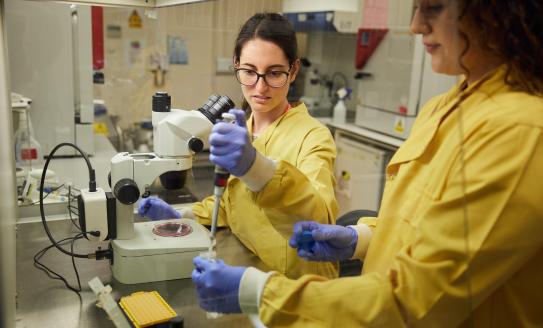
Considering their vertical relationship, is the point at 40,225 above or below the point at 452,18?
below

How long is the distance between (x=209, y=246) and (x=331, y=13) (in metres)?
2.44

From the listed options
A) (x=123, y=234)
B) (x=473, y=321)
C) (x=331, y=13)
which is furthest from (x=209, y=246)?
(x=331, y=13)

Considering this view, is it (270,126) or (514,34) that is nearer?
(514,34)

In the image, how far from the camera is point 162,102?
41.4 inches

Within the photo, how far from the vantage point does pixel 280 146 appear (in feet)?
3.49

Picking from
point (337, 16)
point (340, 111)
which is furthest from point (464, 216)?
point (340, 111)

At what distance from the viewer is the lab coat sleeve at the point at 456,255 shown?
26.4 inches

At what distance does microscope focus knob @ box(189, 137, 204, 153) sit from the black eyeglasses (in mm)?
151

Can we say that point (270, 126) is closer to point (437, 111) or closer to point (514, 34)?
point (437, 111)

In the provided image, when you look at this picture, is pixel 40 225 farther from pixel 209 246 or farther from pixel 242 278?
pixel 242 278

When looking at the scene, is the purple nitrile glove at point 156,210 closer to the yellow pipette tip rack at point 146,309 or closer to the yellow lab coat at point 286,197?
the yellow lab coat at point 286,197

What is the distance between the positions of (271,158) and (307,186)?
10 cm

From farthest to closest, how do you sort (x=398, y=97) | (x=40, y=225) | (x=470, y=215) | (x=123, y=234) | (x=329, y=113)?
(x=329, y=113)
(x=398, y=97)
(x=40, y=225)
(x=123, y=234)
(x=470, y=215)

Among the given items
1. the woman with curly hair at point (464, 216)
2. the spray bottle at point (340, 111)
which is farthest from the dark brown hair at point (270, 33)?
the spray bottle at point (340, 111)
